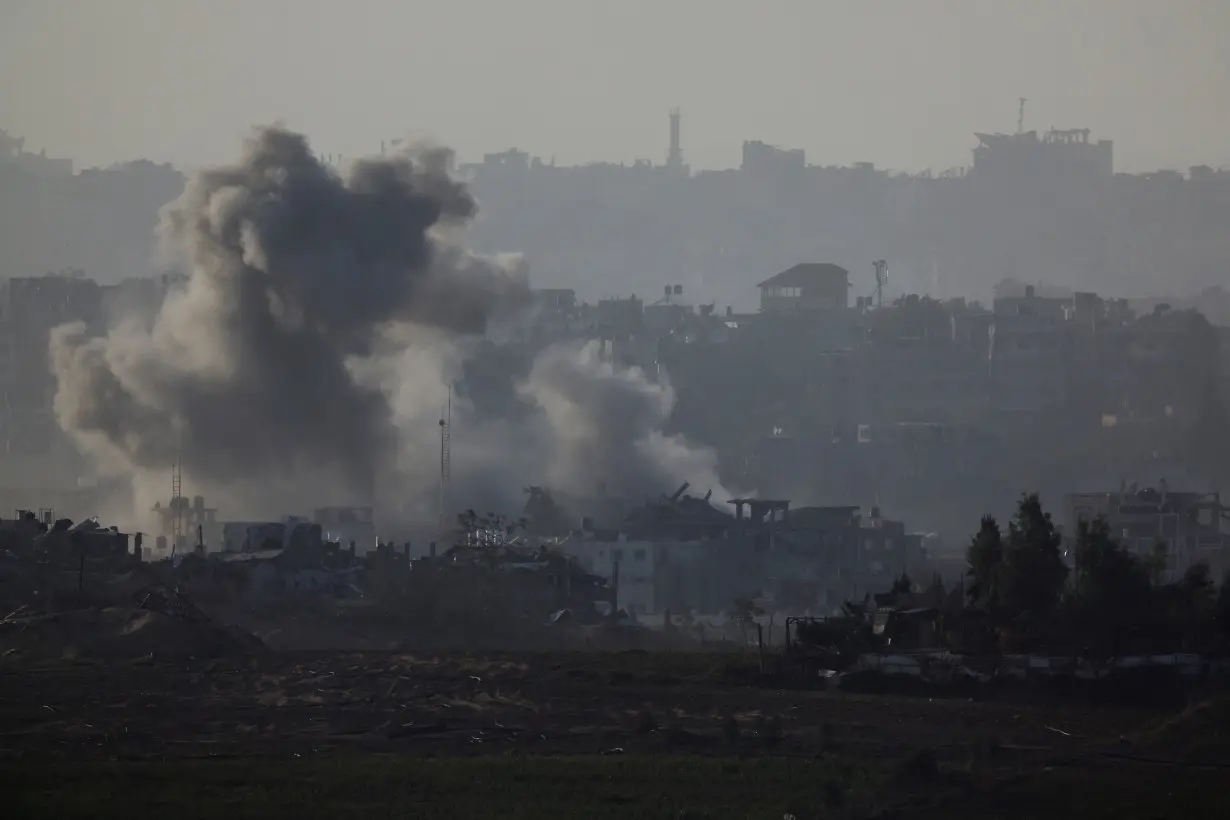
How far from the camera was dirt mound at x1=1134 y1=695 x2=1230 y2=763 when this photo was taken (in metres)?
31.4

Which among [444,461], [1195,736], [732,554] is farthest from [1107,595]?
[444,461]

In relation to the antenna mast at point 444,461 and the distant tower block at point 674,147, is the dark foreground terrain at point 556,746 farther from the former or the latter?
the distant tower block at point 674,147

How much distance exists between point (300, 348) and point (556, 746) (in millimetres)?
32988

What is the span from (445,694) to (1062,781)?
9613 mm

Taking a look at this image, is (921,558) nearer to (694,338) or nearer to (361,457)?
(361,457)

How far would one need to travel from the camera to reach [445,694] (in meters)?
36.4

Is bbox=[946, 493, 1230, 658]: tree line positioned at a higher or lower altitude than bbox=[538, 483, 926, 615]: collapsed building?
lower

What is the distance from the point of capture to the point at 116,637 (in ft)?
134

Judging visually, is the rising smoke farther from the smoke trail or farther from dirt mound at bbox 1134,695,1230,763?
dirt mound at bbox 1134,695,1230,763

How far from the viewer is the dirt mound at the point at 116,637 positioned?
132 ft

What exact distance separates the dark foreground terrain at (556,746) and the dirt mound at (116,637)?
0.87 meters

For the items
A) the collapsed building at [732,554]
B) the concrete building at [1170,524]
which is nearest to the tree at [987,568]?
the collapsed building at [732,554]

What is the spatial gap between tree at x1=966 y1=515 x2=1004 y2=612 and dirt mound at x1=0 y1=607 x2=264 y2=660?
10853 millimetres

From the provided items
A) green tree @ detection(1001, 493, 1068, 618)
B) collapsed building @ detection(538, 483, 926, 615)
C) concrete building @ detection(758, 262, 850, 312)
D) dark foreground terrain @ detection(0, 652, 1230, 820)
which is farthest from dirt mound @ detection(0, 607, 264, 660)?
concrete building @ detection(758, 262, 850, 312)
